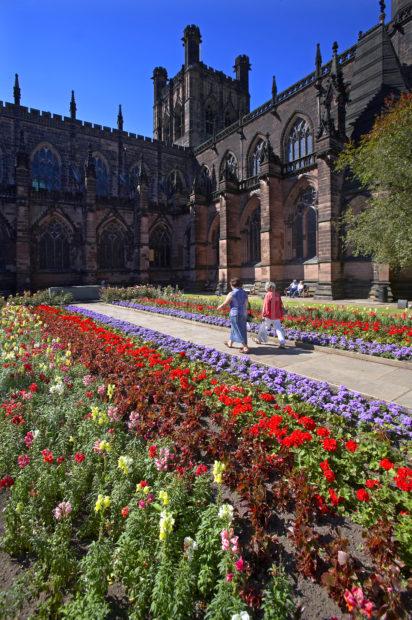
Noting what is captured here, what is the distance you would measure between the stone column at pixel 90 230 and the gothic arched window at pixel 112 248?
1541 millimetres

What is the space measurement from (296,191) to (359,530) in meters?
25.6

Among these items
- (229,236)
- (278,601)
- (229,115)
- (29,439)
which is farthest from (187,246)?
(278,601)

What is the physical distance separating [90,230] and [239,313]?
2586 cm

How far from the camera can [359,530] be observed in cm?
248

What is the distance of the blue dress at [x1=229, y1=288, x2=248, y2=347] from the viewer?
782cm

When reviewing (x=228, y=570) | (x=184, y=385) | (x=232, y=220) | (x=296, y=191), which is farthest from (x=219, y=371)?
(x=232, y=220)

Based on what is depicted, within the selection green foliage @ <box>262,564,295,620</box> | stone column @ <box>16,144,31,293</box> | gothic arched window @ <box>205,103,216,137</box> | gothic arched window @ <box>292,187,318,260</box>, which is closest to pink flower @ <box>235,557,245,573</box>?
green foliage @ <box>262,564,295,620</box>

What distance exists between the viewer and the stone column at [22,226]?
26.5m

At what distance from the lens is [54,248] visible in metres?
29.0

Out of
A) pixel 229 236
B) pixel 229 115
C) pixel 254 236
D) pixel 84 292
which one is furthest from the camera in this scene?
pixel 229 115

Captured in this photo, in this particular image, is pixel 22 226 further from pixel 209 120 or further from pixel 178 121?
pixel 209 120

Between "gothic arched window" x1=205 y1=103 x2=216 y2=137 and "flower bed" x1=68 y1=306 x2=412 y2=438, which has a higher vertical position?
"gothic arched window" x1=205 y1=103 x2=216 y2=137

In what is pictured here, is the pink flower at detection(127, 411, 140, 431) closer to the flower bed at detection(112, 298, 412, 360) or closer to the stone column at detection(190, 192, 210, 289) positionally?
the flower bed at detection(112, 298, 412, 360)

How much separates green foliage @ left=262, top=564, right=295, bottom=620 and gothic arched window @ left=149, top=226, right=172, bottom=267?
112 feet
